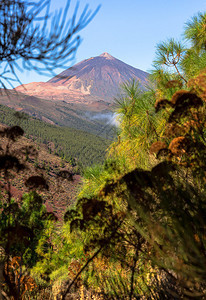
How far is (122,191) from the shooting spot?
265cm

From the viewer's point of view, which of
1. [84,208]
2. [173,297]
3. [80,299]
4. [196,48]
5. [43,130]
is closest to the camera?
[84,208]

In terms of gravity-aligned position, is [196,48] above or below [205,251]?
above

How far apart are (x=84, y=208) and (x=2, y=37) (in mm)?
1762

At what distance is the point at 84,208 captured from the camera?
244 cm

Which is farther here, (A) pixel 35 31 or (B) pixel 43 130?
(B) pixel 43 130

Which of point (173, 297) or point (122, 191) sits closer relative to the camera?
point (122, 191)

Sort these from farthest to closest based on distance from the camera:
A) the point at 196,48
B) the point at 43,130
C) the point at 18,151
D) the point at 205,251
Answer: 1. the point at 43,130
2. the point at 196,48
3. the point at 18,151
4. the point at 205,251

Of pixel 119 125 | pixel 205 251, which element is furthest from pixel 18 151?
pixel 119 125

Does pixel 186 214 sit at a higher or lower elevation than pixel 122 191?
lower

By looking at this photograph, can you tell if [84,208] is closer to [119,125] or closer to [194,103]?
[194,103]

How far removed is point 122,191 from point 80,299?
8.40 ft

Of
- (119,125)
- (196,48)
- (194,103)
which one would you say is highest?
(196,48)

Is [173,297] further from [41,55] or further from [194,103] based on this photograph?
[41,55]

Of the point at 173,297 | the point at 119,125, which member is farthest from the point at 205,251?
the point at 119,125
